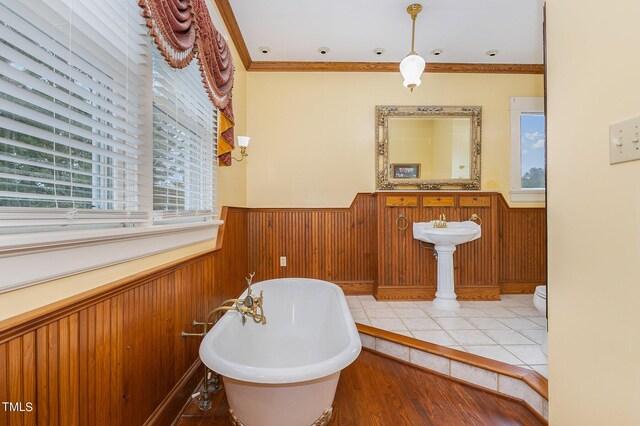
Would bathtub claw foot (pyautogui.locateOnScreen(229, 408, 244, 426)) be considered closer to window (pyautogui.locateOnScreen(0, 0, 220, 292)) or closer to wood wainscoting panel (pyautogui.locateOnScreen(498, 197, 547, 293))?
window (pyautogui.locateOnScreen(0, 0, 220, 292))

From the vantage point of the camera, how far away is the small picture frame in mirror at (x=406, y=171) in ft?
10.5

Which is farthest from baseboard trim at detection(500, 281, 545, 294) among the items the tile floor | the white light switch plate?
the white light switch plate

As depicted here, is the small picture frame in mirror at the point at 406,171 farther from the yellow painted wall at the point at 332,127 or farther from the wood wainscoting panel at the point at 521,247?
the wood wainscoting panel at the point at 521,247

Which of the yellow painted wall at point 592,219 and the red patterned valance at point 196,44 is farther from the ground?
the red patterned valance at point 196,44

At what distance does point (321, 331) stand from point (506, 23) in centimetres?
315

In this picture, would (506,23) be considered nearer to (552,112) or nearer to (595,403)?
(552,112)

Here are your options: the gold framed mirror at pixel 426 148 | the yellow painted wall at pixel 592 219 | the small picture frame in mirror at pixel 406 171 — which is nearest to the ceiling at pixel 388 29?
the gold framed mirror at pixel 426 148

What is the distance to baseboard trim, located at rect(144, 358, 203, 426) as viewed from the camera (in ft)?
4.28

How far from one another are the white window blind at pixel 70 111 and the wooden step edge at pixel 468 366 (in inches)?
71.6

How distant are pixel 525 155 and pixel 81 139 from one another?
13.0 feet

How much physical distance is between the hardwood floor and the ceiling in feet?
9.23

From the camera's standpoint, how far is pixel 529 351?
189 centimetres

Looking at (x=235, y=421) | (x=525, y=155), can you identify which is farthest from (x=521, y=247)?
(x=235, y=421)

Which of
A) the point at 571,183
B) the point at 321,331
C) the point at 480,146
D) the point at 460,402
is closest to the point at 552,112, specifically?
the point at 571,183
